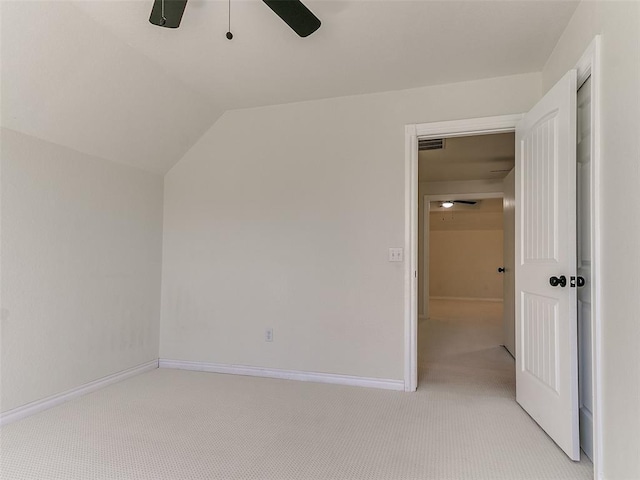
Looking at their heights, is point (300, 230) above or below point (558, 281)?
above

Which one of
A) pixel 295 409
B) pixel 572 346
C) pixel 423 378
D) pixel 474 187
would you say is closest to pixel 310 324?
pixel 295 409

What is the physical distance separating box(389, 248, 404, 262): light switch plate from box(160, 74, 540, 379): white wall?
0.05 m

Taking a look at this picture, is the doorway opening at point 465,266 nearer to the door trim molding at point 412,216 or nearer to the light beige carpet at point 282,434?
the door trim molding at point 412,216

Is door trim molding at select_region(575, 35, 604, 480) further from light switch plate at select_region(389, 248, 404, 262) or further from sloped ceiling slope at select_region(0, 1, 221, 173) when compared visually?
sloped ceiling slope at select_region(0, 1, 221, 173)

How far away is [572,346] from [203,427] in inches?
83.2

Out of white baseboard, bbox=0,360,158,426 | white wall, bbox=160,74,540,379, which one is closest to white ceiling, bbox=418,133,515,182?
white wall, bbox=160,74,540,379

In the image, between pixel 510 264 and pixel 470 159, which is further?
pixel 470 159

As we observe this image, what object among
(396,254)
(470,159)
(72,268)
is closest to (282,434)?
(396,254)

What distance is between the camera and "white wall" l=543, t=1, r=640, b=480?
138cm

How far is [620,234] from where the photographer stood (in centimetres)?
149

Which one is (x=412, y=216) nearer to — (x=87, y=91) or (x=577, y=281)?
(x=577, y=281)

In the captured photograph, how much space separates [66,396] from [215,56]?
102 inches

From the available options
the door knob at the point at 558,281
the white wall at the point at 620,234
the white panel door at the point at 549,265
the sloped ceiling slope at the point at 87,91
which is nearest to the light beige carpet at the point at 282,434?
the white panel door at the point at 549,265

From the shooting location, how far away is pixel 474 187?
6020 mm
